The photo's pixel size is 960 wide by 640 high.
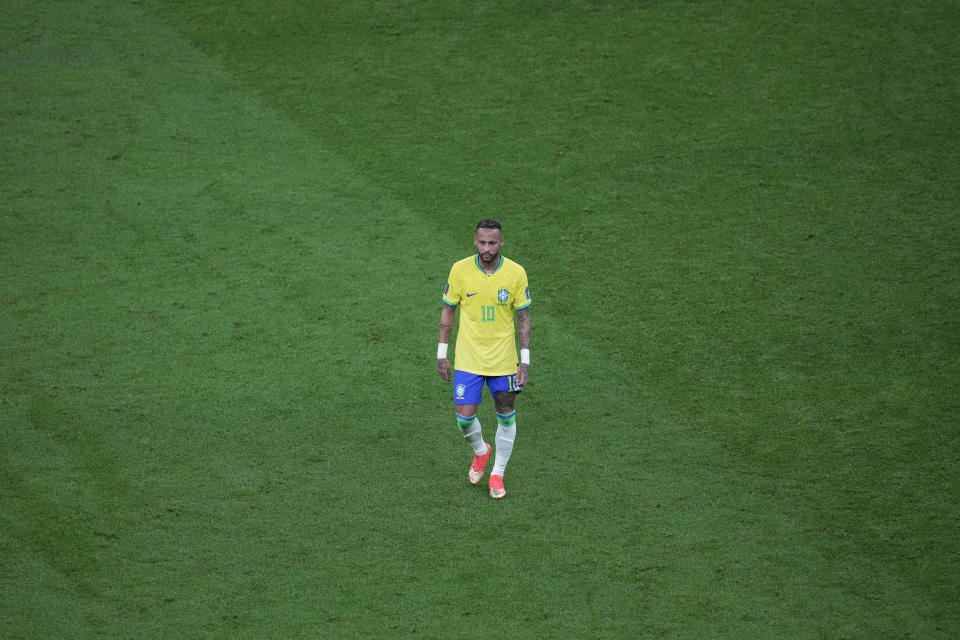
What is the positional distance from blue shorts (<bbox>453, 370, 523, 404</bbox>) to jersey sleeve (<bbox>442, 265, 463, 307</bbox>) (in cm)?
53

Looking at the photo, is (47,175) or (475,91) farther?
(475,91)

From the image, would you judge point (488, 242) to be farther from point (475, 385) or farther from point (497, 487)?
point (497, 487)

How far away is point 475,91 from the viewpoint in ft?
47.3

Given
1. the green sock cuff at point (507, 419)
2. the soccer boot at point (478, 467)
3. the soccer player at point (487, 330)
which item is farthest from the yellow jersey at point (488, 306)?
the soccer boot at point (478, 467)

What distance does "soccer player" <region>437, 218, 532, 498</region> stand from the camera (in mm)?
8023

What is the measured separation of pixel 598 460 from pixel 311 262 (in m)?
4.22

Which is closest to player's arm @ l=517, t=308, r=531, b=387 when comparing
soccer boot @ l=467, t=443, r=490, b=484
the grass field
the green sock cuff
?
the green sock cuff

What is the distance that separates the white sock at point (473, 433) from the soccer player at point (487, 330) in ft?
0.04

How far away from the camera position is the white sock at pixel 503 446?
8.33m

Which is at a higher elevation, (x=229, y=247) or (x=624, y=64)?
(x=624, y=64)

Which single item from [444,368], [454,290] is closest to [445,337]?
[444,368]

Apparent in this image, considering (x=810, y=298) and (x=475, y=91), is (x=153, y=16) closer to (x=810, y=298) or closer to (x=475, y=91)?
(x=475, y=91)

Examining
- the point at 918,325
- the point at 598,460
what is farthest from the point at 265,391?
the point at 918,325

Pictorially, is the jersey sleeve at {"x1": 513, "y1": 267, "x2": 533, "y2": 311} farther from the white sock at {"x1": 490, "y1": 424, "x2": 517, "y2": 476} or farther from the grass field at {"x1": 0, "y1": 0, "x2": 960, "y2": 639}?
the grass field at {"x1": 0, "y1": 0, "x2": 960, "y2": 639}
